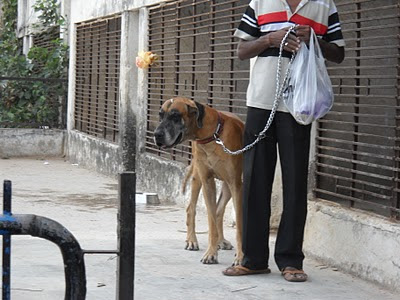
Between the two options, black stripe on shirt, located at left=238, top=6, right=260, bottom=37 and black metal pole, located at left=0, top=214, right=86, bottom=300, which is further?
black stripe on shirt, located at left=238, top=6, right=260, bottom=37

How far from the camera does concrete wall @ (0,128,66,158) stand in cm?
1720

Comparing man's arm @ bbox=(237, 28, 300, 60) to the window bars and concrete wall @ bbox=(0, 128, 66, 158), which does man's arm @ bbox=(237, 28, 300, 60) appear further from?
concrete wall @ bbox=(0, 128, 66, 158)

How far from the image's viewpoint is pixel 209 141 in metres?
7.22

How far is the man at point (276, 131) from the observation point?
652cm

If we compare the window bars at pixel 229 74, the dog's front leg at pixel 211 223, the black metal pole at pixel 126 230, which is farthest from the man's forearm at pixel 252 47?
the black metal pole at pixel 126 230

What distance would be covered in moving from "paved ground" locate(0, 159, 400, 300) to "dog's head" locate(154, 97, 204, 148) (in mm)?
960

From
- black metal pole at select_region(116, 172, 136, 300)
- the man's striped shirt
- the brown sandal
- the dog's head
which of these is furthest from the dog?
black metal pole at select_region(116, 172, 136, 300)

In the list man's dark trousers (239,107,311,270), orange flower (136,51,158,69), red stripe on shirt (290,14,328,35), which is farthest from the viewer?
orange flower (136,51,158,69)

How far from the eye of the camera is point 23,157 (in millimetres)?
17219

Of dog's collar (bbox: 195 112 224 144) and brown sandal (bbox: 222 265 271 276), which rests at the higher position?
dog's collar (bbox: 195 112 224 144)

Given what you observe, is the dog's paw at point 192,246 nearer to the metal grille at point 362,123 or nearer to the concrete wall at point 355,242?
the concrete wall at point 355,242

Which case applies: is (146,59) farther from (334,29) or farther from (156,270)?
(334,29)

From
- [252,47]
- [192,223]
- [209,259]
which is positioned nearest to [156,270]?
[209,259]

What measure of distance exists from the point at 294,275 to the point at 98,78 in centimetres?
949
